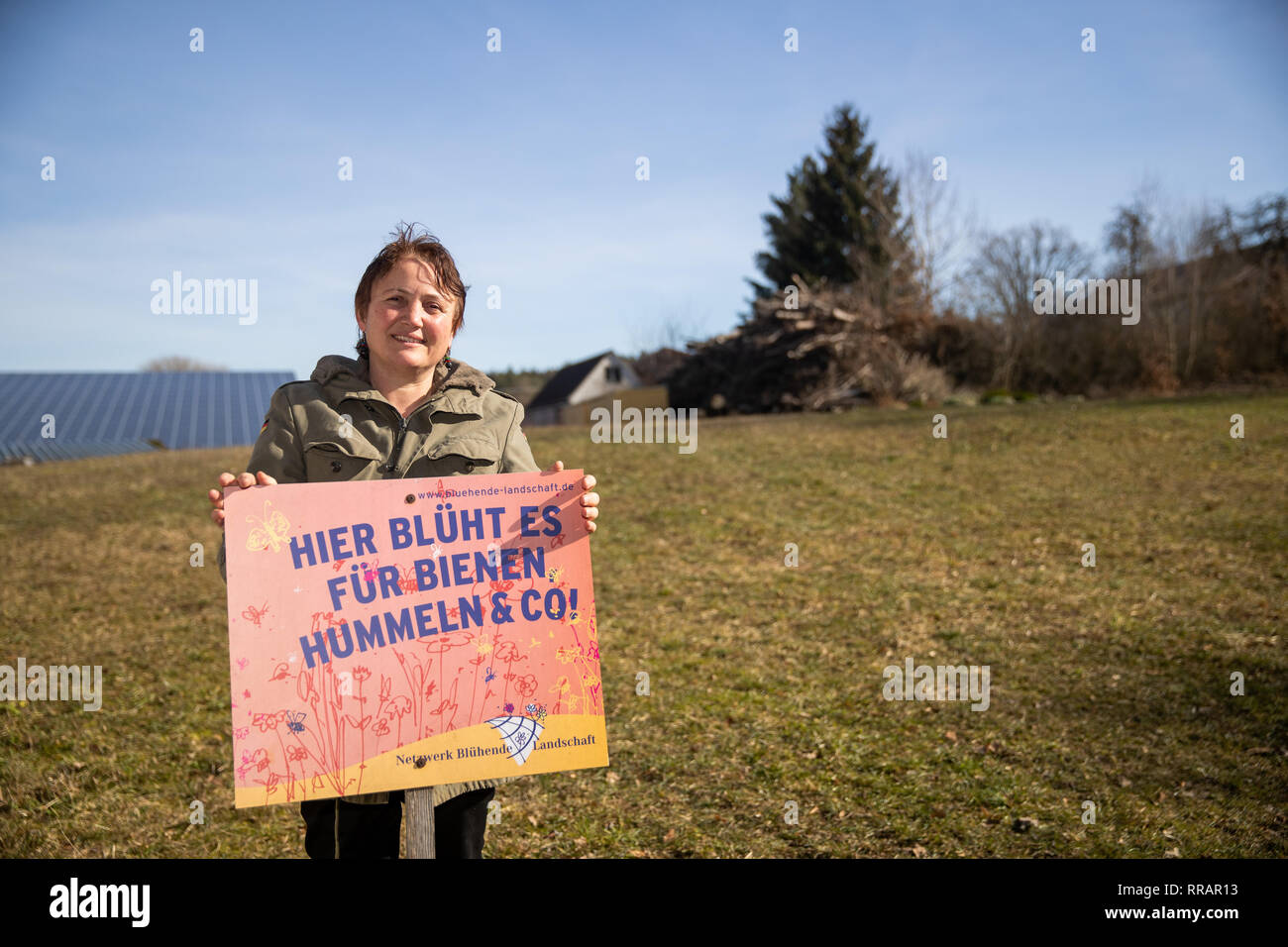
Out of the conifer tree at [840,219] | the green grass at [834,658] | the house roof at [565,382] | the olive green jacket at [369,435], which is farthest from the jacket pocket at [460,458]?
the house roof at [565,382]

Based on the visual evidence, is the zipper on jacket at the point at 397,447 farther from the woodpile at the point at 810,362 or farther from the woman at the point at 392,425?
the woodpile at the point at 810,362

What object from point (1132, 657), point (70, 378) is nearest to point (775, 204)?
point (70, 378)

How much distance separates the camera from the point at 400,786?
2205 millimetres

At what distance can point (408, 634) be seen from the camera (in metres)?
2.26

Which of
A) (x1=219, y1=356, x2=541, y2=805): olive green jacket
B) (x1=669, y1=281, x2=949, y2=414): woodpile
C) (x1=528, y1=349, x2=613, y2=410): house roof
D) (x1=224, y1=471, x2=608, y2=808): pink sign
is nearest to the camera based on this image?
(x1=224, y1=471, x2=608, y2=808): pink sign

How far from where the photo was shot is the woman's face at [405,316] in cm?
245

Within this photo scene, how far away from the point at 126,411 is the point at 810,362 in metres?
20.7

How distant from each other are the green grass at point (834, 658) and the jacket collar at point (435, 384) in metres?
2.40

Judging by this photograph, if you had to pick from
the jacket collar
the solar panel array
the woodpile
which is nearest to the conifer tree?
the woodpile

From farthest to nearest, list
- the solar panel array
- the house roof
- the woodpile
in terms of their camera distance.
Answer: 1. the house roof
2. the solar panel array
3. the woodpile

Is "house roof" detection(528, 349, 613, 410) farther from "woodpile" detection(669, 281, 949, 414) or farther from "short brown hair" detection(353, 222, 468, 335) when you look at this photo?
"short brown hair" detection(353, 222, 468, 335)

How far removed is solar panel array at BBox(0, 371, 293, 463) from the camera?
22.0m

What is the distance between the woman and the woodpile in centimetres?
1879

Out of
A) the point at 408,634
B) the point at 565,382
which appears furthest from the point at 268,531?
the point at 565,382
